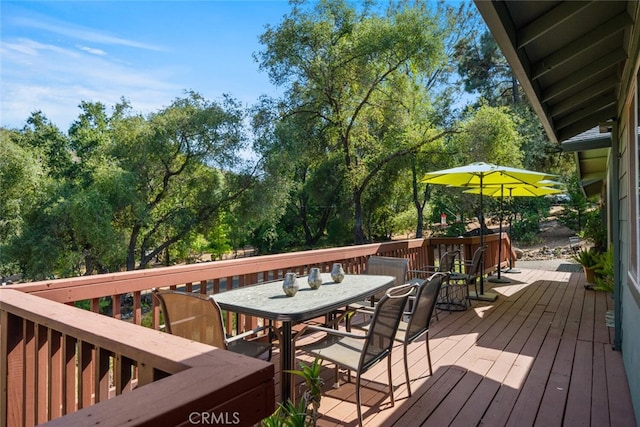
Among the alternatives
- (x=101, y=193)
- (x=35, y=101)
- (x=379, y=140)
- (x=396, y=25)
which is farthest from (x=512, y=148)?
(x=35, y=101)

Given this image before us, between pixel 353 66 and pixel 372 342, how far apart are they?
12.0m

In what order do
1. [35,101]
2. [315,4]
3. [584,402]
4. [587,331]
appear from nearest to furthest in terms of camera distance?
[584,402] → [587,331] → [315,4] → [35,101]

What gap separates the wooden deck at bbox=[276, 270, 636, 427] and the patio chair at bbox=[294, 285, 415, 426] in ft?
0.92

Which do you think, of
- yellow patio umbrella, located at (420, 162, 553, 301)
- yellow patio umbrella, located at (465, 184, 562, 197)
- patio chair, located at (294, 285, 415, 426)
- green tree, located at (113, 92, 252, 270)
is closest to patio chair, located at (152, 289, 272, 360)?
patio chair, located at (294, 285, 415, 426)

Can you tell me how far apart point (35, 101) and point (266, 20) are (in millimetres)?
11811

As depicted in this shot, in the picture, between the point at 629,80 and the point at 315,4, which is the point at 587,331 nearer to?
the point at 629,80

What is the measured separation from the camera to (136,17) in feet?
34.4

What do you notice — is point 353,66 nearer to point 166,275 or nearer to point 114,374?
point 166,275

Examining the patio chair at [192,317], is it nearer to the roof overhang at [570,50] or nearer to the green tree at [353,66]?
the roof overhang at [570,50]

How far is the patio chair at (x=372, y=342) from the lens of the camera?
2.35 meters

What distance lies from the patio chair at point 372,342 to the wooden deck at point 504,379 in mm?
279

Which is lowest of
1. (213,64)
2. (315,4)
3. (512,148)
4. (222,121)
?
(512,148)

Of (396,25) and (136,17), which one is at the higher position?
(396,25)

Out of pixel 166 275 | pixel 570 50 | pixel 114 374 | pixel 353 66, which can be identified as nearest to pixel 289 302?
pixel 166 275
